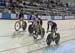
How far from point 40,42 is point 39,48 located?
34.1 inches

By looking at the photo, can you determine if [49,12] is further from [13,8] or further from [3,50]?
[3,50]

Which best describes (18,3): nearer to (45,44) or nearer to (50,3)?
(50,3)

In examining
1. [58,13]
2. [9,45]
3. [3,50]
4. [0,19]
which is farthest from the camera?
[58,13]

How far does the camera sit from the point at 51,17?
1745cm

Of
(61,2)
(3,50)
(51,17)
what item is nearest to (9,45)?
(3,50)

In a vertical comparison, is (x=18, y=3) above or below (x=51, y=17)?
above

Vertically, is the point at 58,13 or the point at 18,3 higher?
the point at 18,3

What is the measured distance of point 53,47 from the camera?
7.54m

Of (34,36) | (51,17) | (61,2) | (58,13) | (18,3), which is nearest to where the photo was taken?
(34,36)

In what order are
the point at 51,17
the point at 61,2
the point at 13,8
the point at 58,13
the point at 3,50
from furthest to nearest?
1. the point at 61,2
2. the point at 58,13
3. the point at 51,17
4. the point at 13,8
5. the point at 3,50

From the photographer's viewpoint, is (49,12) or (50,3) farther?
(50,3)

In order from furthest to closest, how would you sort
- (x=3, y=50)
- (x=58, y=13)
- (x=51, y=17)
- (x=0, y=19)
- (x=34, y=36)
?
(x=58, y=13) → (x=51, y=17) → (x=0, y=19) → (x=34, y=36) → (x=3, y=50)

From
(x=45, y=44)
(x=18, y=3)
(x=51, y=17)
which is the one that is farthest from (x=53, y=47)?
(x=51, y=17)

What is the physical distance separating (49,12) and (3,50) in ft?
40.7
